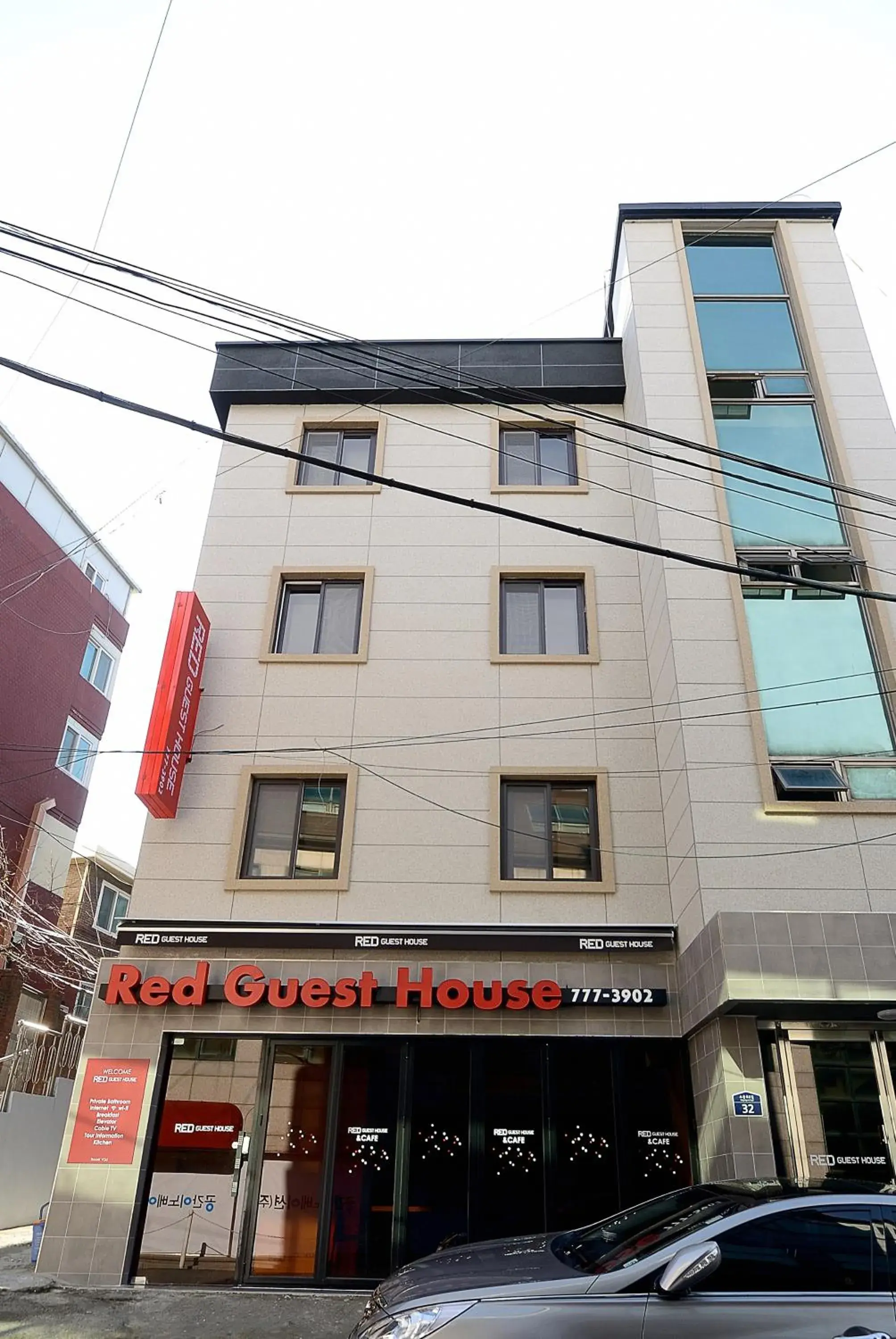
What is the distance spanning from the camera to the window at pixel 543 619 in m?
14.4

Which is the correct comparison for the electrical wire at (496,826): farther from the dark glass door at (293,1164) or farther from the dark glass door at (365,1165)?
the dark glass door at (293,1164)

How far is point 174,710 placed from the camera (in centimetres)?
1280

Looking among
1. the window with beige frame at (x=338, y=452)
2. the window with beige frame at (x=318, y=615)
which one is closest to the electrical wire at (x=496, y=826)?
the window with beige frame at (x=318, y=615)

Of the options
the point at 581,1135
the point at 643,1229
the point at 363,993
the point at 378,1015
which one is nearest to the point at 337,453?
the point at 363,993

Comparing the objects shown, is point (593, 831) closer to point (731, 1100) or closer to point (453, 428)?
point (731, 1100)

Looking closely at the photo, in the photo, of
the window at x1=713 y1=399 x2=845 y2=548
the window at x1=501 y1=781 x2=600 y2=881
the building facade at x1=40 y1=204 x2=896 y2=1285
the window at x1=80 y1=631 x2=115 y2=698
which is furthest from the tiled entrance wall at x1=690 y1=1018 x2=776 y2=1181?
the window at x1=80 y1=631 x2=115 y2=698

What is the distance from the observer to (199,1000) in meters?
11.4

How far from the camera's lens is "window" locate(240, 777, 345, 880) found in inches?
499

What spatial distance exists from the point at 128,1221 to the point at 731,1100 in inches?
282

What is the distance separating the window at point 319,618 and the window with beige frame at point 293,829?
2088 mm

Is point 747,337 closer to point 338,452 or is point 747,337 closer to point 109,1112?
point 338,452

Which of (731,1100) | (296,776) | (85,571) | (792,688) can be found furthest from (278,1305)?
(85,571)

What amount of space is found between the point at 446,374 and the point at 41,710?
52.6ft

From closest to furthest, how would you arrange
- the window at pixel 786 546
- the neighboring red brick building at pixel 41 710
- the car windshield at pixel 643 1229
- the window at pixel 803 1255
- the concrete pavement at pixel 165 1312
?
the window at pixel 803 1255, the car windshield at pixel 643 1229, the concrete pavement at pixel 165 1312, the window at pixel 786 546, the neighboring red brick building at pixel 41 710
